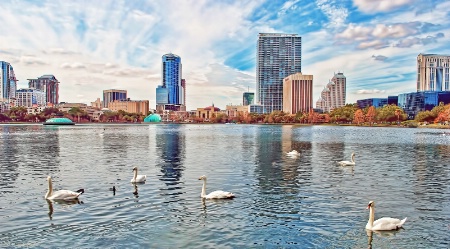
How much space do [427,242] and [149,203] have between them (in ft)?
54.6

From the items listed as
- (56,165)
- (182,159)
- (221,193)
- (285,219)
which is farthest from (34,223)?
(182,159)

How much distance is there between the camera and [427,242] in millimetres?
18828

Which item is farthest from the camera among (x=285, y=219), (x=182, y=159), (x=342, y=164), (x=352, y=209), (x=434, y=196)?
(x=182, y=159)

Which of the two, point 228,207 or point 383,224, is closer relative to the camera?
point 383,224

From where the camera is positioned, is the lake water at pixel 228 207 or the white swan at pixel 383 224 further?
the white swan at pixel 383 224

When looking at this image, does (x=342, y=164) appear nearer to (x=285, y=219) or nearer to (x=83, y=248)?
(x=285, y=219)

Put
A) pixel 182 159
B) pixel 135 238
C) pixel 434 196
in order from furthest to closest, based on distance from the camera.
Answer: pixel 182 159 < pixel 434 196 < pixel 135 238

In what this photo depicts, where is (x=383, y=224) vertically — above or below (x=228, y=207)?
above

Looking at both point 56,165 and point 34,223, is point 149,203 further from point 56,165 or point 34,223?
point 56,165

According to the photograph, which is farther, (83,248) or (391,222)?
(391,222)

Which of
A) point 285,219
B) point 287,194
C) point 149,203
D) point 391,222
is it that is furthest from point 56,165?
point 391,222

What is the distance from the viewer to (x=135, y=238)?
757 inches

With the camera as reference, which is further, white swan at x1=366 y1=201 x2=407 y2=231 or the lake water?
white swan at x1=366 y1=201 x2=407 y2=231

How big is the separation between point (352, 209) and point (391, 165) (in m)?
25.7
